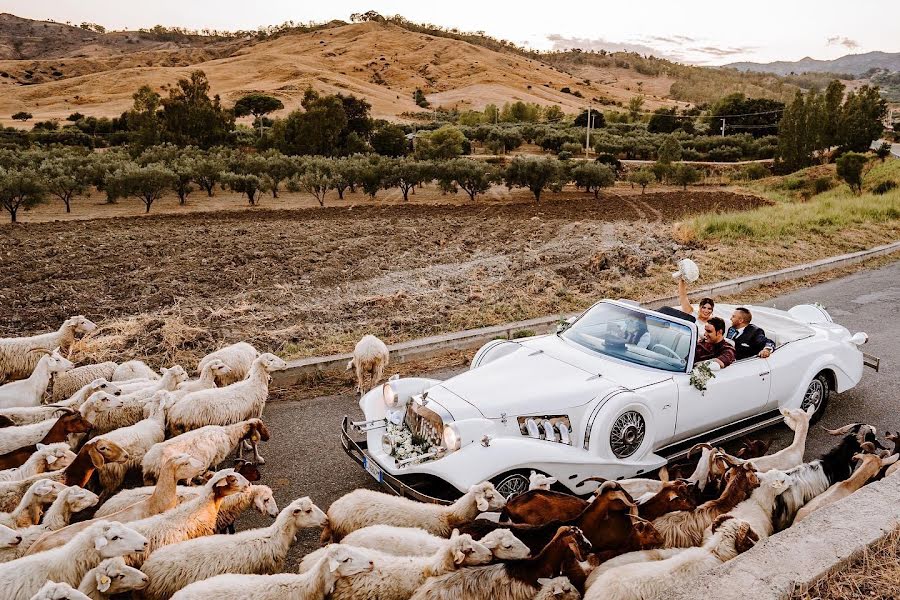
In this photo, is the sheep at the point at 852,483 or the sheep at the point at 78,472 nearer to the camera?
the sheep at the point at 852,483

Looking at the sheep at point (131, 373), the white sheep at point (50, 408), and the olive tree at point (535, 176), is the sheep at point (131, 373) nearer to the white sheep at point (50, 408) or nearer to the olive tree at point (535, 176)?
the white sheep at point (50, 408)

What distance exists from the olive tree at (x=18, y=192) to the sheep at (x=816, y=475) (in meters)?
23.7

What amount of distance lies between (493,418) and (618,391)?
1.16 meters

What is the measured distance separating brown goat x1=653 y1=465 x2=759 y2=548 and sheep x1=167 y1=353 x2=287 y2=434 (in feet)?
14.5

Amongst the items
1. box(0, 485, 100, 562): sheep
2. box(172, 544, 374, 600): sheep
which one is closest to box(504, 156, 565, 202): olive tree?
box(0, 485, 100, 562): sheep

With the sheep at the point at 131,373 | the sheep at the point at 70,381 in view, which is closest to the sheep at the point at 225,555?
the sheep at the point at 131,373

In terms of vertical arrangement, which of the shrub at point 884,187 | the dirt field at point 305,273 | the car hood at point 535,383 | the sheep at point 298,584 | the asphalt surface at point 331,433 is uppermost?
the shrub at point 884,187

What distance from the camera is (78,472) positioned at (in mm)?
5641

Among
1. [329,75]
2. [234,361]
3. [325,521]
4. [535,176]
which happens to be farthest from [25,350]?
[329,75]

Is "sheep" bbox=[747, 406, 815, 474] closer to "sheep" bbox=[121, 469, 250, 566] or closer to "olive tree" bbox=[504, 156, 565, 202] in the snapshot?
"sheep" bbox=[121, 469, 250, 566]

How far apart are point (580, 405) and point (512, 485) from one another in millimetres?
960

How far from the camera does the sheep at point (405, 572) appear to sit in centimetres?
401

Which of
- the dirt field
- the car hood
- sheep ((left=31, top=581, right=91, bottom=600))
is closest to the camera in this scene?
sheep ((left=31, top=581, right=91, bottom=600))

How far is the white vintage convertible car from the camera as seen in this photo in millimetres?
5492
